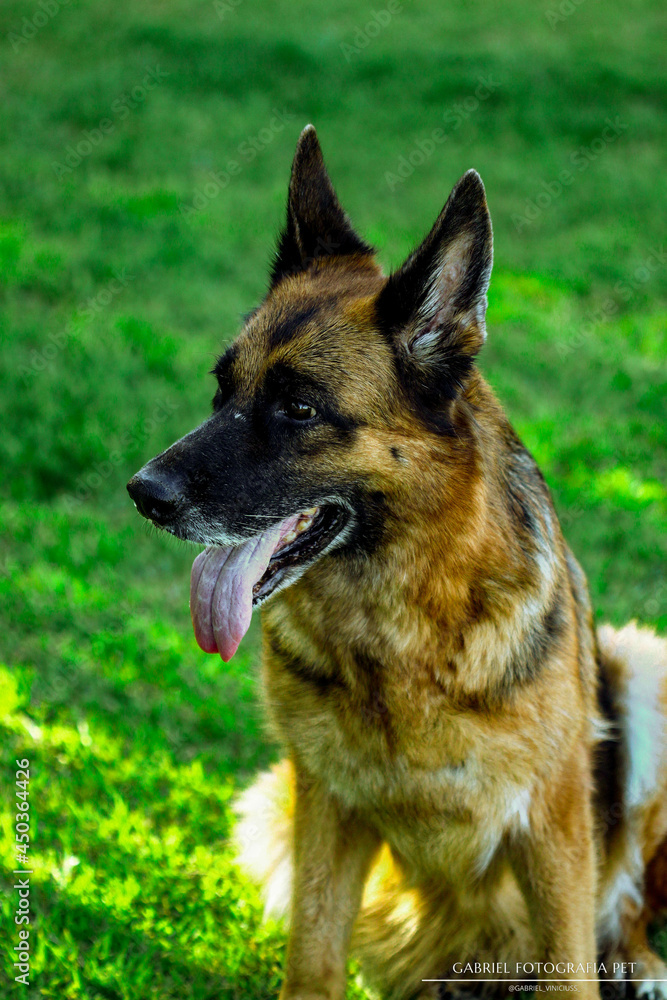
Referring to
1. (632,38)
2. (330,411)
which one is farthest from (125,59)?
(330,411)

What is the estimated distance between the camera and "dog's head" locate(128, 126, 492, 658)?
8.00 ft

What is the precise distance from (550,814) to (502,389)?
176 inches

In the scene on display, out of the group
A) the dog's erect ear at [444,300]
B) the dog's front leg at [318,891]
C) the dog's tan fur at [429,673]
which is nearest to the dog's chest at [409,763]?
the dog's tan fur at [429,673]

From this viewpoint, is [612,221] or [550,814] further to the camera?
[612,221]

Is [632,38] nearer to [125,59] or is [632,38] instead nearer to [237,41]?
[237,41]

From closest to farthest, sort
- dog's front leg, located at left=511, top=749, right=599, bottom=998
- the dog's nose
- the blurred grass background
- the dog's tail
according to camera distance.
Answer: the dog's nose → dog's front leg, located at left=511, top=749, right=599, bottom=998 → the dog's tail → the blurred grass background

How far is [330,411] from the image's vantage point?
2459 millimetres

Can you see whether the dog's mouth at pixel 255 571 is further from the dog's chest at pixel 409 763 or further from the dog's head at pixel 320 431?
the dog's chest at pixel 409 763

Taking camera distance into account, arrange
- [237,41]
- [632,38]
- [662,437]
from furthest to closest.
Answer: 1. [632,38]
2. [237,41]
3. [662,437]

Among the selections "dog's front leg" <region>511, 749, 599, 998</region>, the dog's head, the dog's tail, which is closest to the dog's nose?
the dog's head

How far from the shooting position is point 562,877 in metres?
2.61

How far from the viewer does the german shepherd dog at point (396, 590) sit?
2.45 meters

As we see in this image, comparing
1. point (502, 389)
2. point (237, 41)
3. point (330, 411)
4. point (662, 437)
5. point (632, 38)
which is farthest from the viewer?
point (632, 38)

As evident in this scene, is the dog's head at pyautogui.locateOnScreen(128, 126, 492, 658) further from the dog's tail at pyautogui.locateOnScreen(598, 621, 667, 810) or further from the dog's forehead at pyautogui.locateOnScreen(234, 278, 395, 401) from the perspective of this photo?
the dog's tail at pyautogui.locateOnScreen(598, 621, 667, 810)
